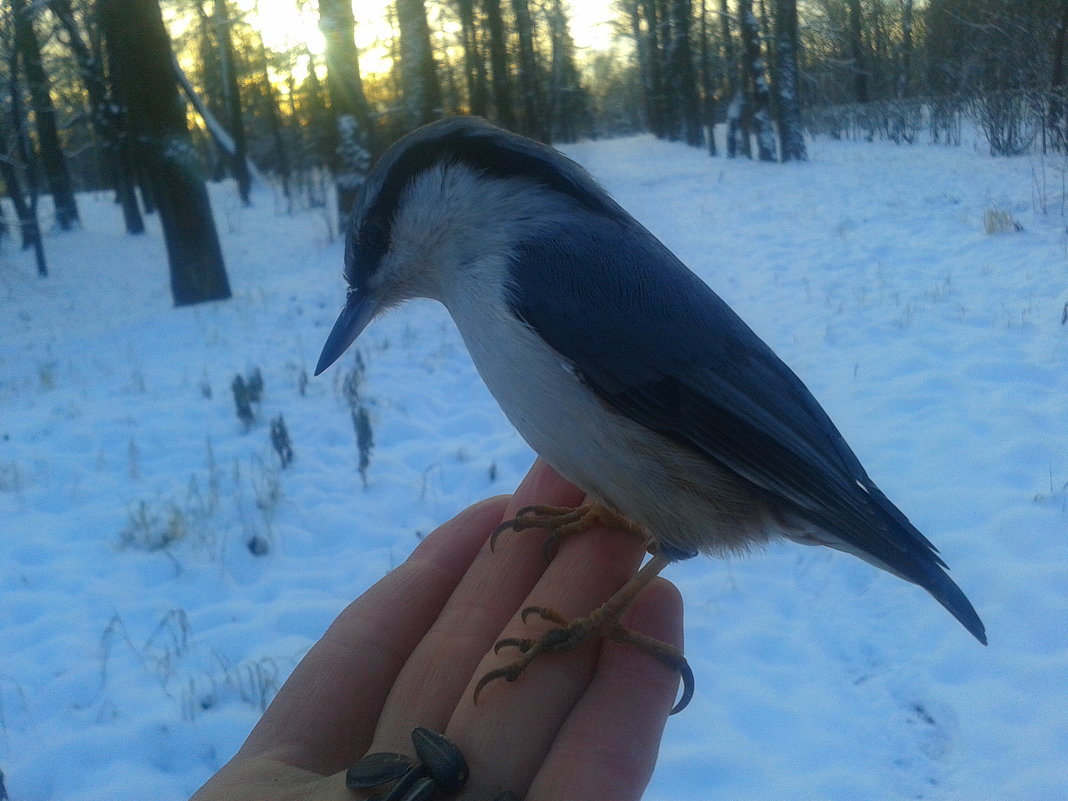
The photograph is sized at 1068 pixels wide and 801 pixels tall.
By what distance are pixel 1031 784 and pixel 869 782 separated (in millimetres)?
346

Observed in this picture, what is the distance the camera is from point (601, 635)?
1781 mm

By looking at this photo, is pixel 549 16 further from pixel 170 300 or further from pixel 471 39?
pixel 170 300

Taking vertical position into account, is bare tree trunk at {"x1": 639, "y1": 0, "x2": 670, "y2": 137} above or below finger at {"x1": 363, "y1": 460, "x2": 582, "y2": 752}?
above

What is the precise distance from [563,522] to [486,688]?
1.72ft

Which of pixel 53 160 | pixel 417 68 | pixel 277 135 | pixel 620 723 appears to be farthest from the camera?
pixel 277 135

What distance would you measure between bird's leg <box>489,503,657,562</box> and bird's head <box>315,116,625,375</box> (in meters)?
0.65

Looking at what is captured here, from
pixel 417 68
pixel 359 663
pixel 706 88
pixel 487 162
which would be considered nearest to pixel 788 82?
pixel 706 88

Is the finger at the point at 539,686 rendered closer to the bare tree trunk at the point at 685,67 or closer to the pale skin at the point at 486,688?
the pale skin at the point at 486,688

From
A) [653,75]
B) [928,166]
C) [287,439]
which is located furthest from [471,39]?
[287,439]

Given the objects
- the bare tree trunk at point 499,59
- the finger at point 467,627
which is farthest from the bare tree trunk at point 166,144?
the bare tree trunk at point 499,59

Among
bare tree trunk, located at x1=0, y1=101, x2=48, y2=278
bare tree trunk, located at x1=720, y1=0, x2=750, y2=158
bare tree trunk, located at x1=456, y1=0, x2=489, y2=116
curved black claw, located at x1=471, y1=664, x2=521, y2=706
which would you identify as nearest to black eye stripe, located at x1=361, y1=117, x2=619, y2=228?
curved black claw, located at x1=471, y1=664, x2=521, y2=706

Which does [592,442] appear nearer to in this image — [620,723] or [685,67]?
[620,723]

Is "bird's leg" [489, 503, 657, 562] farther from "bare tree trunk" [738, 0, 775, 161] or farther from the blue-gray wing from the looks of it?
"bare tree trunk" [738, 0, 775, 161]

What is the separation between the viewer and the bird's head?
1.78m
